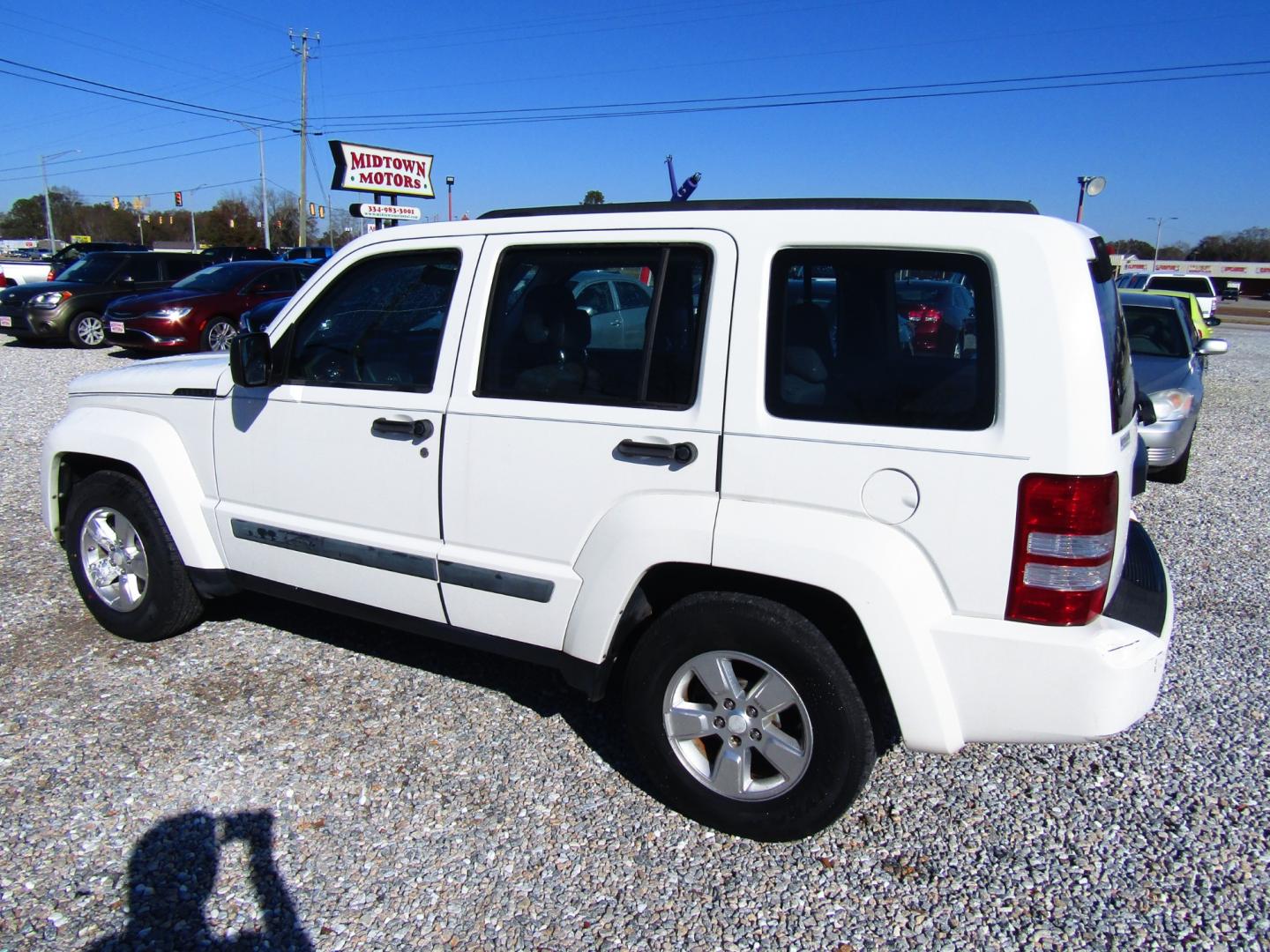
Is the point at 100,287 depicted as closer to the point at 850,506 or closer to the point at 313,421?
the point at 313,421

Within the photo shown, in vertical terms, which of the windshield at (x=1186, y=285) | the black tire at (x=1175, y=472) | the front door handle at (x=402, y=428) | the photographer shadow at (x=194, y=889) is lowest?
the photographer shadow at (x=194, y=889)

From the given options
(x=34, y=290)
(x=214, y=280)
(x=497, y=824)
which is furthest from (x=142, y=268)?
(x=497, y=824)

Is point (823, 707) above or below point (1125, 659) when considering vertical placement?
below

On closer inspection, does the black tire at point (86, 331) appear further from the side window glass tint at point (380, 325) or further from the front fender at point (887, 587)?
the front fender at point (887, 587)

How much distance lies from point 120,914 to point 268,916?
16.3 inches

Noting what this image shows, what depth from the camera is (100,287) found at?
15.8m

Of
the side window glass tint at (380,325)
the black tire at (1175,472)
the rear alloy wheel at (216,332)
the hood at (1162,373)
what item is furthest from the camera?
the rear alloy wheel at (216,332)

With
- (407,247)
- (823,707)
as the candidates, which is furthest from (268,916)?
A: (407,247)

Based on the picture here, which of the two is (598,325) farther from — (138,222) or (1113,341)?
(138,222)

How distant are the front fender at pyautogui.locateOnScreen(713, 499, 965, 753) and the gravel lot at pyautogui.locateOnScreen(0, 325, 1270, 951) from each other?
1.93ft

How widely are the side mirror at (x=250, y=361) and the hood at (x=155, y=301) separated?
38.7 feet

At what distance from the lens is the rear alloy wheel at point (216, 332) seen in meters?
14.0

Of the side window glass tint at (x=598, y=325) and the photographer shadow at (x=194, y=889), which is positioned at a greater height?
the side window glass tint at (x=598, y=325)

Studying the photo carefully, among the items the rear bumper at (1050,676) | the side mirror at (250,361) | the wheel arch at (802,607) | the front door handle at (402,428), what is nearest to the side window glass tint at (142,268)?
the side mirror at (250,361)
